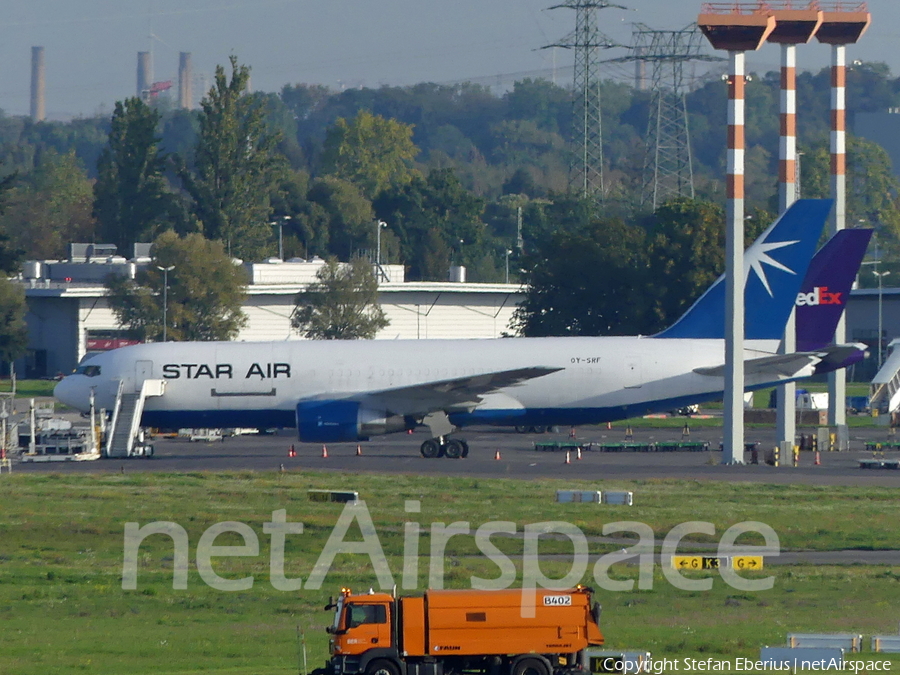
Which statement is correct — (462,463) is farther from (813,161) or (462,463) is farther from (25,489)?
(813,161)

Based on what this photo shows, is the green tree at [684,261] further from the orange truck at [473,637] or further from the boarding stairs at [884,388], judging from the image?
the orange truck at [473,637]

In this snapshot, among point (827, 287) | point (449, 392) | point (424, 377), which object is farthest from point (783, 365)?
point (424, 377)

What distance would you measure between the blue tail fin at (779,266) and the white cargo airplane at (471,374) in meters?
0.04

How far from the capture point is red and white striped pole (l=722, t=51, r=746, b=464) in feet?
167

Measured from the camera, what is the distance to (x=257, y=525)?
36.7 metres

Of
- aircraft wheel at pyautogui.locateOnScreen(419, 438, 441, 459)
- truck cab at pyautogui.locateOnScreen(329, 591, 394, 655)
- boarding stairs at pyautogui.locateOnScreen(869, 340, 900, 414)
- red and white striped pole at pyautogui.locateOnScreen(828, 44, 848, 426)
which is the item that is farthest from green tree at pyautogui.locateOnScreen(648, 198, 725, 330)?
truck cab at pyautogui.locateOnScreen(329, 591, 394, 655)

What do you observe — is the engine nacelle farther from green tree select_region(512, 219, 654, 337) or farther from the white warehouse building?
the white warehouse building

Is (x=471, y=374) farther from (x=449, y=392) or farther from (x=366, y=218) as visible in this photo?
(x=366, y=218)

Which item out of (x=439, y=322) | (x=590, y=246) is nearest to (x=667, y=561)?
(x=590, y=246)

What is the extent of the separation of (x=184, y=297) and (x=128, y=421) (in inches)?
1903

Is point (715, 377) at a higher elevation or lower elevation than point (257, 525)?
higher

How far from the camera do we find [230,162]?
121 metres

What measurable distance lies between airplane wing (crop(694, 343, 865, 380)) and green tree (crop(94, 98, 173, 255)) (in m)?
80.8

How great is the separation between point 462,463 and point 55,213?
142 meters
